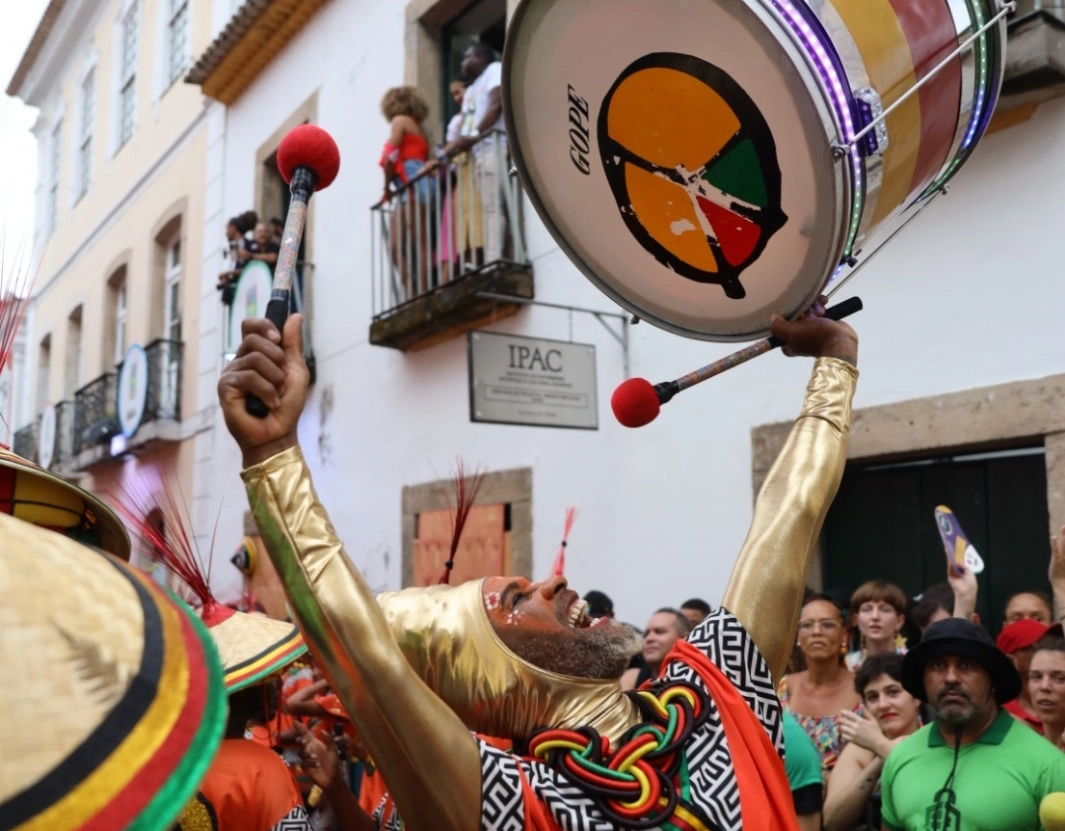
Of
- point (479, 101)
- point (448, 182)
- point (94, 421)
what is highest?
point (479, 101)

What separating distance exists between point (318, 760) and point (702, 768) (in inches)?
53.0

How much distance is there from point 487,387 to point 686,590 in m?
1.49

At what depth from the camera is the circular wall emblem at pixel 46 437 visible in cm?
1498

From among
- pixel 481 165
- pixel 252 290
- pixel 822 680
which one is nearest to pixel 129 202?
pixel 252 290

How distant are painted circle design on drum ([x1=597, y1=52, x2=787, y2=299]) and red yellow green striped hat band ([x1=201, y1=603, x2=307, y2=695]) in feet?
4.15

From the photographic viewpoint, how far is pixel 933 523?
16.9 ft

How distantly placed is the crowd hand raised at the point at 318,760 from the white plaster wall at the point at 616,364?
316 cm

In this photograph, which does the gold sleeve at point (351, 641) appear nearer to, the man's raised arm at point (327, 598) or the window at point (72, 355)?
the man's raised arm at point (327, 598)

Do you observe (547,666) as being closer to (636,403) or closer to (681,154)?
(636,403)

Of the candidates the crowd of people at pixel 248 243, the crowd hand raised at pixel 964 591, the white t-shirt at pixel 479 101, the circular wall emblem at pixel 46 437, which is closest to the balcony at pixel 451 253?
the white t-shirt at pixel 479 101

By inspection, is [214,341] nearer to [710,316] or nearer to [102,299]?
[102,299]

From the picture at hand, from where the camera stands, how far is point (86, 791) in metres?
0.56

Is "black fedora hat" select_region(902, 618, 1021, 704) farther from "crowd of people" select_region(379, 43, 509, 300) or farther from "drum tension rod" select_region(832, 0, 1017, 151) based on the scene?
"crowd of people" select_region(379, 43, 509, 300)

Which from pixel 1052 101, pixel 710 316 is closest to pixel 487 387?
pixel 1052 101
